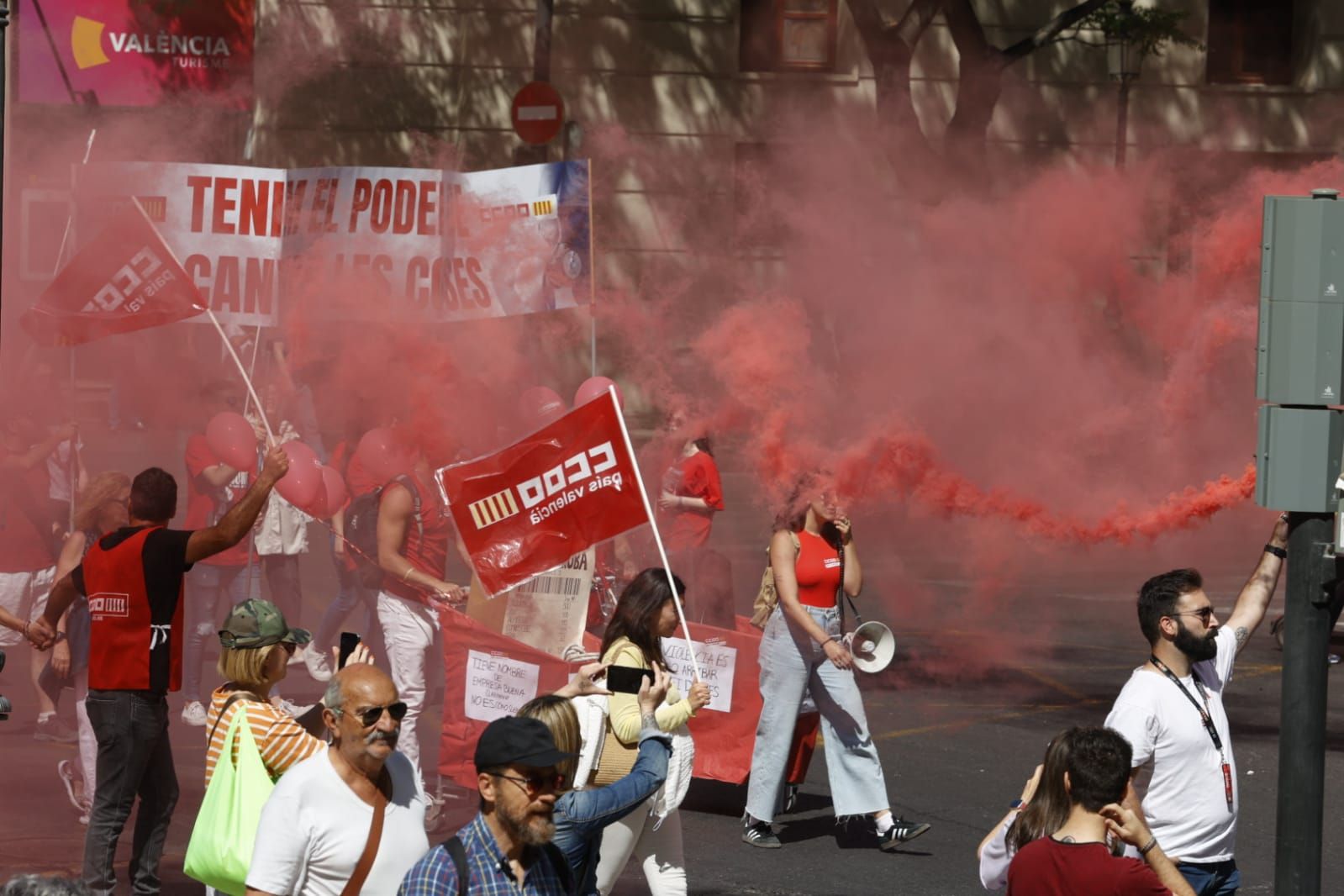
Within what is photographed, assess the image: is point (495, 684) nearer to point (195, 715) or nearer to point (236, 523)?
point (236, 523)

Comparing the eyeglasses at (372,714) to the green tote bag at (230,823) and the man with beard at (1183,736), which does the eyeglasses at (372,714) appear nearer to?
the green tote bag at (230,823)

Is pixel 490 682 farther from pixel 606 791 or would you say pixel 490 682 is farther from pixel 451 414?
pixel 451 414

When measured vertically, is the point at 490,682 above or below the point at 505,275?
below

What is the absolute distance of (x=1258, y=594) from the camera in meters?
6.01

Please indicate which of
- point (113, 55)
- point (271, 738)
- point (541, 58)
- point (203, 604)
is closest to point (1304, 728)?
point (271, 738)

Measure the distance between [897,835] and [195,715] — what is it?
3.83 m

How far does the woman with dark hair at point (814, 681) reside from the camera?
298 inches

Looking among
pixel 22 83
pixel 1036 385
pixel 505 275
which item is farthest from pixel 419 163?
pixel 505 275

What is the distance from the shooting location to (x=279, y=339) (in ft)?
42.1

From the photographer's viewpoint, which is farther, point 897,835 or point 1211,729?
point 897,835

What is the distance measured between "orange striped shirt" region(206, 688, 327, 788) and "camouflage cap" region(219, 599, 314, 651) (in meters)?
0.17

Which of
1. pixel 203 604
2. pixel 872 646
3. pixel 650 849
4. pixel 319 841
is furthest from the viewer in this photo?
pixel 203 604

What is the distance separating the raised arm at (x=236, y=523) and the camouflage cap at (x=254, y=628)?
867 mm

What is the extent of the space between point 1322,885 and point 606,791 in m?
3.83
